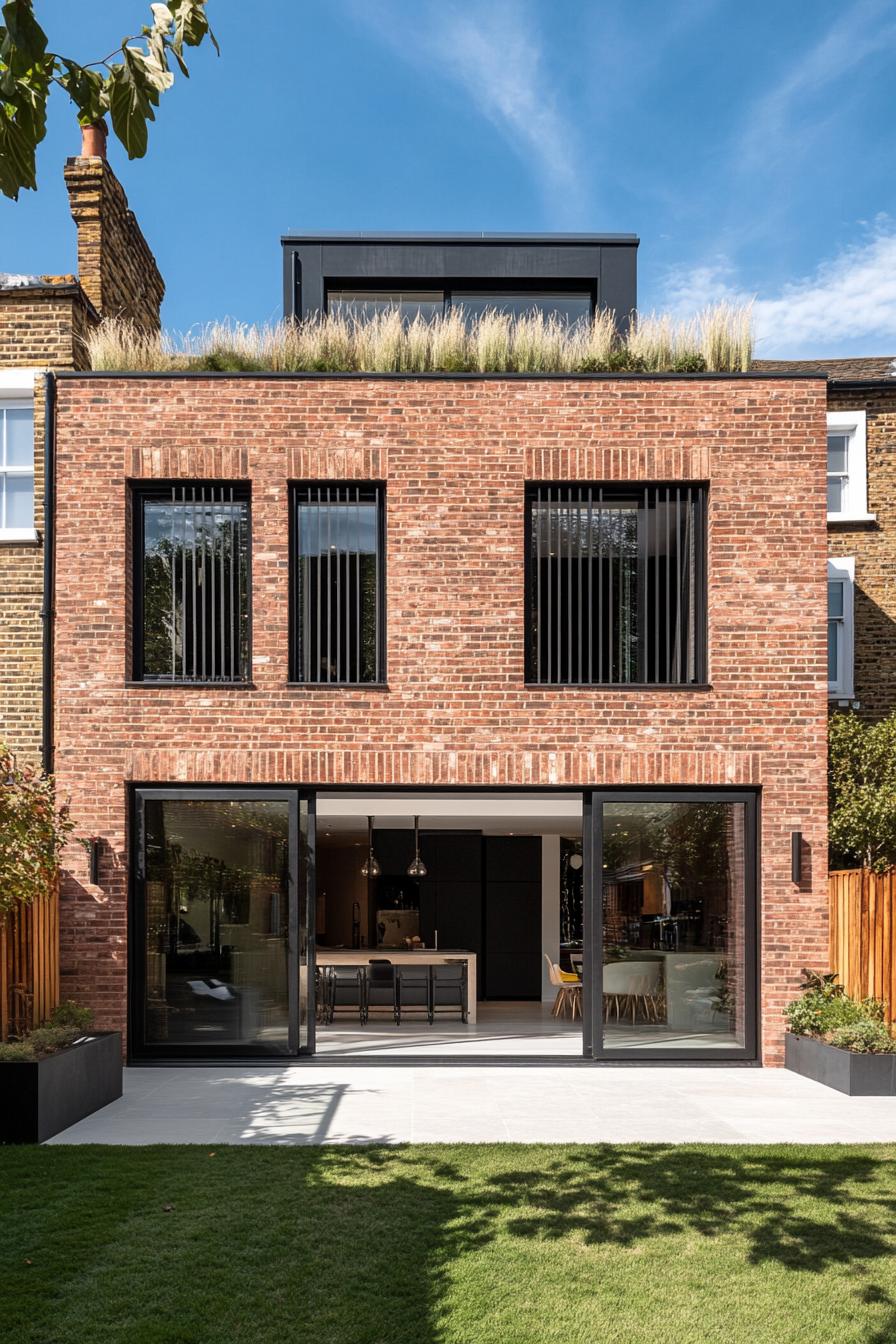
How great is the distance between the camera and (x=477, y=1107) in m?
9.67

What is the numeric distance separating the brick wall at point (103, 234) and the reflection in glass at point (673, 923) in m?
8.65

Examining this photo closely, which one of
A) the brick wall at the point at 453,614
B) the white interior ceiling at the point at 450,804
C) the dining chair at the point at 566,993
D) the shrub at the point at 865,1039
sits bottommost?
the dining chair at the point at 566,993

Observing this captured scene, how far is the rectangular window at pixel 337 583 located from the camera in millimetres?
12062

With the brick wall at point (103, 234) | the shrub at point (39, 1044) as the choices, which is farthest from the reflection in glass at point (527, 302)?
the shrub at point (39, 1044)

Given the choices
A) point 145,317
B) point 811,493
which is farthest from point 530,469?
point 145,317

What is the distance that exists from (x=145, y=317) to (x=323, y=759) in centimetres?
803

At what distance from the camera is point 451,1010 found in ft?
51.9

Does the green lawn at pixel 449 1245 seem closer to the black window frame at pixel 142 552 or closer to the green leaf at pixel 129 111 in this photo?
the green leaf at pixel 129 111

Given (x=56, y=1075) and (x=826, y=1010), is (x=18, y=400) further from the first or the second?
(x=826, y=1010)

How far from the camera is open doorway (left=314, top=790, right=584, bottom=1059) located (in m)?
13.2

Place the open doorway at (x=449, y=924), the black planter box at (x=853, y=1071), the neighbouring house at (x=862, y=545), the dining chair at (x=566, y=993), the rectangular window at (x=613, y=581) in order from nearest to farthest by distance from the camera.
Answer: the black planter box at (x=853, y=1071), the rectangular window at (x=613, y=581), the open doorway at (x=449, y=924), the neighbouring house at (x=862, y=545), the dining chair at (x=566, y=993)

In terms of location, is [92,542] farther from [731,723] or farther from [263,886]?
[731,723]

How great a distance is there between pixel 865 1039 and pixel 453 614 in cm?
539

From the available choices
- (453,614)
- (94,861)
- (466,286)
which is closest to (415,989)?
(94,861)
